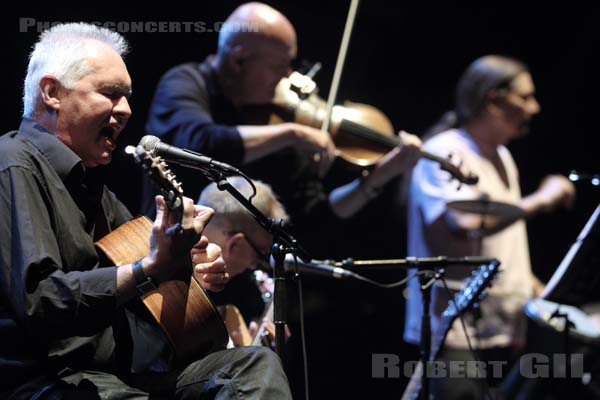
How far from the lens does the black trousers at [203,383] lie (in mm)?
2189

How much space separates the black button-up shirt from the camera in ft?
6.85

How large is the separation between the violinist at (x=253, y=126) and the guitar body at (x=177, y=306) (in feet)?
3.86

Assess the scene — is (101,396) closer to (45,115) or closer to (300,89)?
(45,115)

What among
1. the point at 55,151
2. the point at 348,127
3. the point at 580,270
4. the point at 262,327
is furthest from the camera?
the point at 348,127

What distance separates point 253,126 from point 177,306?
5.65 ft

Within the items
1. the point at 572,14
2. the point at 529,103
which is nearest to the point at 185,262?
the point at 529,103

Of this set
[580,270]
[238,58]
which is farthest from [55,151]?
[580,270]

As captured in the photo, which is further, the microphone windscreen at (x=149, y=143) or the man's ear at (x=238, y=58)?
the man's ear at (x=238, y=58)

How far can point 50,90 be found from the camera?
2.50 metres

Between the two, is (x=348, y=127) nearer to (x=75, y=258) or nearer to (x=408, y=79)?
(x=408, y=79)

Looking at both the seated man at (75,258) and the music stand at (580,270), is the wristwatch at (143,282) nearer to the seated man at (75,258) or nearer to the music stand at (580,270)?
the seated man at (75,258)

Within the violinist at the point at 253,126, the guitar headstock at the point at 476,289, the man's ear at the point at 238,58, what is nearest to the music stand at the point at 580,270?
the guitar headstock at the point at 476,289

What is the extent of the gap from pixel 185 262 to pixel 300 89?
173 centimetres

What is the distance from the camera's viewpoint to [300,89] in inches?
151
